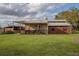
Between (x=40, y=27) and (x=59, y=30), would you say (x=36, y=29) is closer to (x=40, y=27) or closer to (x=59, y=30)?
(x=40, y=27)

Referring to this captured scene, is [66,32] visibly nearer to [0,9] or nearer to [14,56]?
[14,56]

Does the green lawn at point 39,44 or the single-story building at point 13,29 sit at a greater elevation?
the single-story building at point 13,29

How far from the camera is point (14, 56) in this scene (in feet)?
6.53

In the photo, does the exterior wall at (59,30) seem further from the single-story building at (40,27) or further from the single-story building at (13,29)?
the single-story building at (13,29)

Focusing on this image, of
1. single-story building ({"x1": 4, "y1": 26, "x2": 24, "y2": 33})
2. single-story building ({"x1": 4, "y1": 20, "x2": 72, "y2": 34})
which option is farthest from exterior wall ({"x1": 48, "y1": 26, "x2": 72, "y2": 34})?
single-story building ({"x1": 4, "y1": 26, "x2": 24, "y2": 33})

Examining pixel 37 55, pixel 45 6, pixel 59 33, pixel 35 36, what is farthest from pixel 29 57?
pixel 45 6

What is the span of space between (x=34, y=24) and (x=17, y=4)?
26cm

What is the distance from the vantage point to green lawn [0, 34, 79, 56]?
1992 mm

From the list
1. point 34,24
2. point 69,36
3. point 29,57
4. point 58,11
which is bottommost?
point 29,57

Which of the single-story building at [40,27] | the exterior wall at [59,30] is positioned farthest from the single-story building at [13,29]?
the exterior wall at [59,30]

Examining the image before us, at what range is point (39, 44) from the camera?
2010mm

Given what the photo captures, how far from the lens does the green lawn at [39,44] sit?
1.99m

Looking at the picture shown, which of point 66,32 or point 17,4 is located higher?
point 17,4

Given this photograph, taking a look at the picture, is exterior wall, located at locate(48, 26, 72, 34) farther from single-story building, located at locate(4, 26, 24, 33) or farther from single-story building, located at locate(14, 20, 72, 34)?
single-story building, located at locate(4, 26, 24, 33)
